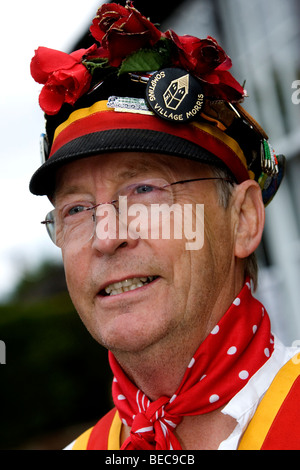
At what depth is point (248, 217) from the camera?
7.07 feet

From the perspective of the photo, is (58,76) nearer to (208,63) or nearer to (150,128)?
(150,128)

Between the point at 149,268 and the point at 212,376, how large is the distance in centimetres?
43

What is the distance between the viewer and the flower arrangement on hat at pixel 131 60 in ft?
6.53

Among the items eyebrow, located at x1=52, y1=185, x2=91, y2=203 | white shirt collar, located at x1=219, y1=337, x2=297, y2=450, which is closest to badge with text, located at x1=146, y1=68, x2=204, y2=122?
eyebrow, located at x1=52, y1=185, x2=91, y2=203

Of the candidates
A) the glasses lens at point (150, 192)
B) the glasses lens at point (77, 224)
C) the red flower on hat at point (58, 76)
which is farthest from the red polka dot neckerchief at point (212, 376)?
the red flower on hat at point (58, 76)

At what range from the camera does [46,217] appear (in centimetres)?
241

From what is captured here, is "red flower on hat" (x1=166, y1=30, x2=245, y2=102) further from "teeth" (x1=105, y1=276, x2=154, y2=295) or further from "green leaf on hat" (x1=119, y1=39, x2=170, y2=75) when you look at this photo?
"teeth" (x1=105, y1=276, x2=154, y2=295)

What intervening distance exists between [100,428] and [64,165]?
1159mm

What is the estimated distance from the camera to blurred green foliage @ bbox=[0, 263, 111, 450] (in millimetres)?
7676

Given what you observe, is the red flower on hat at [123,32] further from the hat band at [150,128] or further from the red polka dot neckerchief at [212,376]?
the red polka dot neckerchief at [212,376]

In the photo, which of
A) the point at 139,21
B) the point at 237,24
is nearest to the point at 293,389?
the point at 139,21

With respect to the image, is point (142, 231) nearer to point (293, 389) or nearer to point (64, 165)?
point (64, 165)

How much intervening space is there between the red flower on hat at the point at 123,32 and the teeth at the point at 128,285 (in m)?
0.82

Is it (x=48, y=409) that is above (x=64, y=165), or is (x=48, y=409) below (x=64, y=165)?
below
